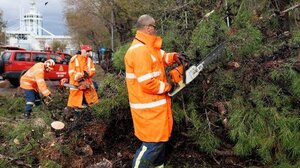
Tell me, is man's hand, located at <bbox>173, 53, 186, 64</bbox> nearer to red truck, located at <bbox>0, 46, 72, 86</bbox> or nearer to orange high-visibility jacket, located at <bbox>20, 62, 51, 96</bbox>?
orange high-visibility jacket, located at <bbox>20, 62, 51, 96</bbox>

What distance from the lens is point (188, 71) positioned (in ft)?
13.5

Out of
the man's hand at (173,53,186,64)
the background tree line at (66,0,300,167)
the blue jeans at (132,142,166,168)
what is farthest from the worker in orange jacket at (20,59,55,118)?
the blue jeans at (132,142,166,168)

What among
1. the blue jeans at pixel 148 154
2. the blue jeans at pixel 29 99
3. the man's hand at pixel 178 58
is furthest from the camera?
the blue jeans at pixel 29 99

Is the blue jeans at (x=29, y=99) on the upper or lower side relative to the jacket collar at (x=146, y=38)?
lower

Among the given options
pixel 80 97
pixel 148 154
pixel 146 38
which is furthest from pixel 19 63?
pixel 148 154

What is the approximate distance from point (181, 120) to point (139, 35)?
1224mm

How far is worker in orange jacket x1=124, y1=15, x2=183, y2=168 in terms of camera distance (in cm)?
386

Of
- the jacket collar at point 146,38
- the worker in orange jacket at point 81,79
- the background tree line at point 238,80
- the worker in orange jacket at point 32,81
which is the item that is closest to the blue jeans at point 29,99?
the worker in orange jacket at point 32,81

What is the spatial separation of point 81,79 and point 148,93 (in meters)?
3.92

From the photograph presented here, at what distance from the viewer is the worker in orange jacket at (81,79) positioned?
7668mm

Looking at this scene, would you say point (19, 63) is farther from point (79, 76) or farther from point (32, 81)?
point (79, 76)

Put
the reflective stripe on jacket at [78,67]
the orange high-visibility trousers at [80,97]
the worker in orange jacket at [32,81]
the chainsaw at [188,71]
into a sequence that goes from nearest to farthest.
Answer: the chainsaw at [188,71], the orange high-visibility trousers at [80,97], the reflective stripe on jacket at [78,67], the worker in orange jacket at [32,81]

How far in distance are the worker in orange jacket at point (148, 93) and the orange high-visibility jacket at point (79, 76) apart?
376 cm

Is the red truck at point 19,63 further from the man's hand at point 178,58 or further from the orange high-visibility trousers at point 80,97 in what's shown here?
the man's hand at point 178,58
